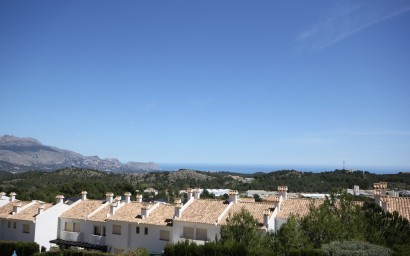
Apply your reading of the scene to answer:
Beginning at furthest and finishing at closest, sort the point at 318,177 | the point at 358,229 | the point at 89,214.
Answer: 1. the point at 318,177
2. the point at 89,214
3. the point at 358,229

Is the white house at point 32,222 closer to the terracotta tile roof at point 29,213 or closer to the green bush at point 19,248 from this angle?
the terracotta tile roof at point 29,213

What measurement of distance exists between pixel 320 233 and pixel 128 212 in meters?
20.6

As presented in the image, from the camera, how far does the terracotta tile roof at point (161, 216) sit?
3544cm

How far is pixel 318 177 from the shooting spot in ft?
306

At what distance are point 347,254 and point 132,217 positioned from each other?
23.4 m

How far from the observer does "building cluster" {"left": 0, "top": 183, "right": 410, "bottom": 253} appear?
32.6 m

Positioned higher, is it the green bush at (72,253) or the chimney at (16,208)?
the chimney at (16,208)

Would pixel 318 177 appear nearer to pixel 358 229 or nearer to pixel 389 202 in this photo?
pixel 389 202

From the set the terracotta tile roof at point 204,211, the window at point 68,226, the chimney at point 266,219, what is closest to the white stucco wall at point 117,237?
the window at point 68,226

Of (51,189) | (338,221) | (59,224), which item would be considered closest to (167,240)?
(59,224)

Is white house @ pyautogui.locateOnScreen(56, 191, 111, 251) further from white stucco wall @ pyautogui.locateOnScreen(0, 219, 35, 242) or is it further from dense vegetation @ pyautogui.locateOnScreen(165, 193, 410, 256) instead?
dense vegetation @ pyautogui.locateOnScreen(165, 193, 410, 256)

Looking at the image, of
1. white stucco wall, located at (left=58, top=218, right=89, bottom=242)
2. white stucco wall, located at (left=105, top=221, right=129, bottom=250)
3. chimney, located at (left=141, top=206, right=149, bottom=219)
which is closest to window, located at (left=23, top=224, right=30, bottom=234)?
white stucco wall, located at (left=58, top=218, right=89, bottom=242)

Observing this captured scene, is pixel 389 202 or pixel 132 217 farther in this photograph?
pixel 132 217

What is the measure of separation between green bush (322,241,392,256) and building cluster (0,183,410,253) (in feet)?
33.8
